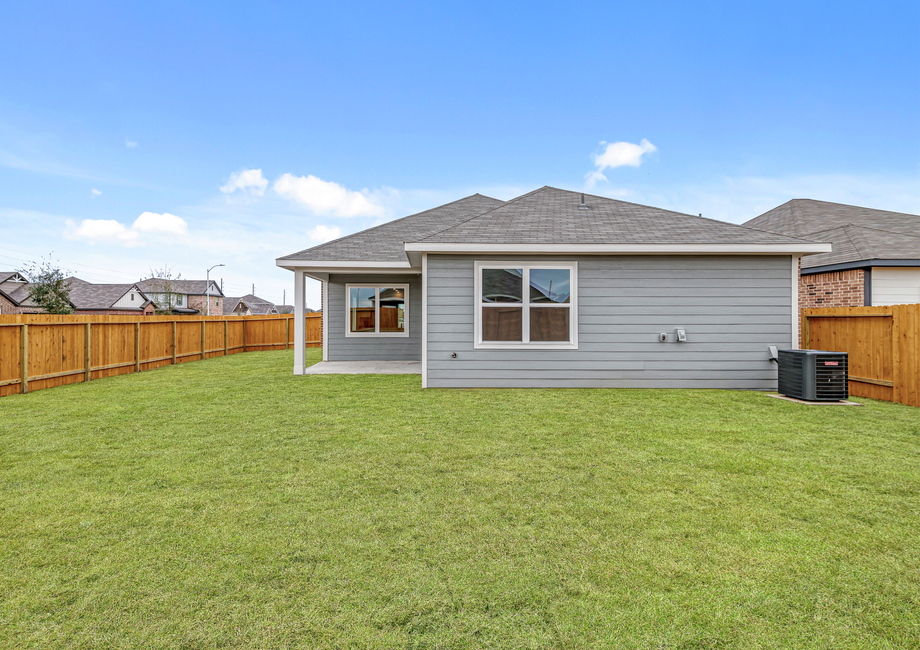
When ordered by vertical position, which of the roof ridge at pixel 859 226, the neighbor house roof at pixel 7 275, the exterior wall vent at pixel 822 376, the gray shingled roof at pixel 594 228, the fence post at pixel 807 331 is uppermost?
the neighbor house roof at pixel 7 275

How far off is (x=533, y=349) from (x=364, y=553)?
6110mm

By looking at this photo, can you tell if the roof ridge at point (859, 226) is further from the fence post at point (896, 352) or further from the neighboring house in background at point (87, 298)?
the neighboring house in background at point (87, 298)

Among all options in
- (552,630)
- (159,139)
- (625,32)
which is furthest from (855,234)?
(159,139)

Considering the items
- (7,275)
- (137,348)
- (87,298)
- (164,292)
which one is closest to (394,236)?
(137,348)

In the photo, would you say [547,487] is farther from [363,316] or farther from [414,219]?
[414,219]

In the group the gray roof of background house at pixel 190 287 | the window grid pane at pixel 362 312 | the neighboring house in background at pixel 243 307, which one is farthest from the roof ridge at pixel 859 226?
the neighboring house in background at pixel 243 307

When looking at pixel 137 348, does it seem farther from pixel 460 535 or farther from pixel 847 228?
pixel 847 228

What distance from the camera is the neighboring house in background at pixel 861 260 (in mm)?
9625

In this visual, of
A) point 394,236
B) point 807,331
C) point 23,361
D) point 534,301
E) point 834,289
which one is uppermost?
point 394,236

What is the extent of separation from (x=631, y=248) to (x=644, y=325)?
1440 millimetres

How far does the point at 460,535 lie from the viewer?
264 centimetres

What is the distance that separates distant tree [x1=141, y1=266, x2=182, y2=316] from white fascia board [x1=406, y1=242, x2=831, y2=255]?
126 ft

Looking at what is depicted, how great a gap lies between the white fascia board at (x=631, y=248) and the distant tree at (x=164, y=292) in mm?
38380

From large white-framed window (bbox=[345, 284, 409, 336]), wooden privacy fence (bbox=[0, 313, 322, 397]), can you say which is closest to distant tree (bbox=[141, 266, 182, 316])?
wooden privacy fence (bbox=[0, 313, 322, 397])
